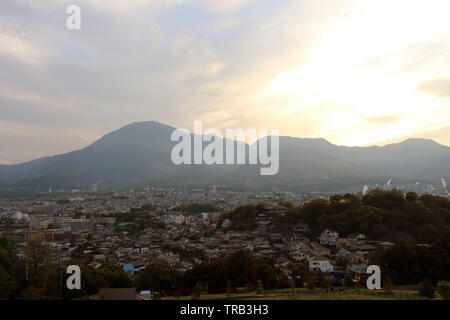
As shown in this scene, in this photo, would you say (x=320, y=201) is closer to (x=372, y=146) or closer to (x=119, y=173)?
(x=119, y=173)

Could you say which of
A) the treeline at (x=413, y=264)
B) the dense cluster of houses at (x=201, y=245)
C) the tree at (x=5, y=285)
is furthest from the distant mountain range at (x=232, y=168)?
the tree at (x=5, y=285)

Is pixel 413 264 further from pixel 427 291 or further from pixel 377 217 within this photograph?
pixel 377 217

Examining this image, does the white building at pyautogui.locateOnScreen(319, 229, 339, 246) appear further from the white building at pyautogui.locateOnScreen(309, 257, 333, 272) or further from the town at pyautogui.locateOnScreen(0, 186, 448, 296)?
the white building at pyautogui.locateOnScreen(309, 257, 333, 272)

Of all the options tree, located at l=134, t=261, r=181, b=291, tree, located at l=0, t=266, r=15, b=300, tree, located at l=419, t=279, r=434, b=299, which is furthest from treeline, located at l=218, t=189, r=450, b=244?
tree, located at l=0, t=266, r=15, b=300

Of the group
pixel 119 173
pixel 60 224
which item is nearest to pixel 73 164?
pixel 119 173

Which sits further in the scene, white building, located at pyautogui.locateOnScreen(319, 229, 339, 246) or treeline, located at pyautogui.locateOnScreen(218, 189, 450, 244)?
white building, located at pyautogui.locateOnScreen(319, 229, 339, 246)

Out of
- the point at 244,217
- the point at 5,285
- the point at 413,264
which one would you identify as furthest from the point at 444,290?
the point at 244,217
